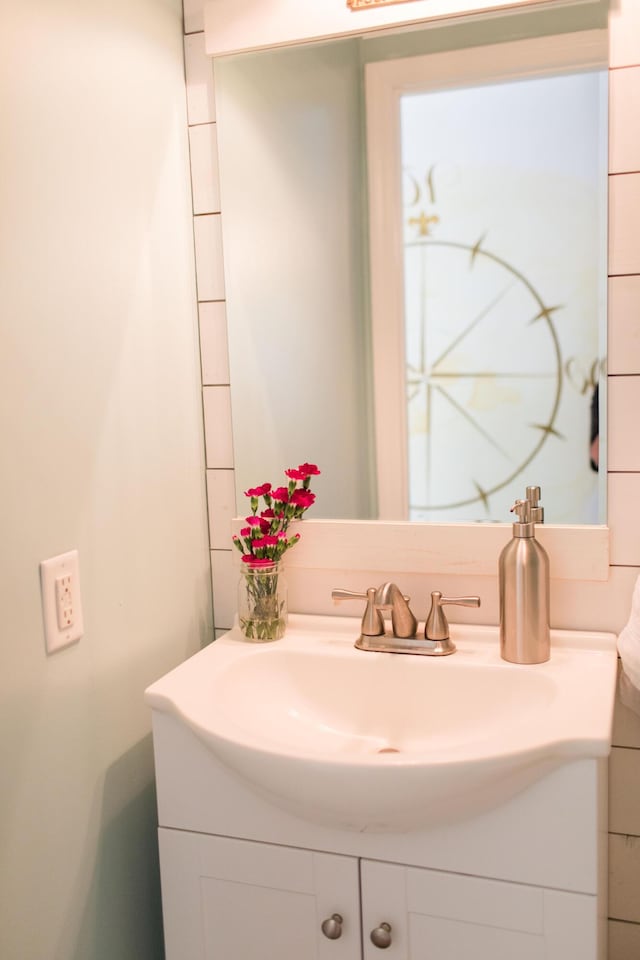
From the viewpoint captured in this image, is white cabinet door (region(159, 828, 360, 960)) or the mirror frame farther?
the mirror frame

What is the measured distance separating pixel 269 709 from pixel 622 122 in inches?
41.2

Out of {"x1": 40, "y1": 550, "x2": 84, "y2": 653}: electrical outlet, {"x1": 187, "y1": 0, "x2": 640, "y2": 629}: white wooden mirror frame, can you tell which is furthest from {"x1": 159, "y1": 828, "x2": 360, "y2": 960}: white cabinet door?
{"x1": 187, "y1": 0, "x2": 640, "y2": 629}: white wooden mirror frame

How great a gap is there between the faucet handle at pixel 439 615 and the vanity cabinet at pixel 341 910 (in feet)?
1.18

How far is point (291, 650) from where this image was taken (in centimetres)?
142

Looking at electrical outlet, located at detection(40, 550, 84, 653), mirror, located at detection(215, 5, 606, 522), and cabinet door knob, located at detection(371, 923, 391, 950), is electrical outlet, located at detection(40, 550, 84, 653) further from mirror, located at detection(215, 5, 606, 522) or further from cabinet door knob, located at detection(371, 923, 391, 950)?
cabinet door knob, located at detection(371, 923, 391, 950)

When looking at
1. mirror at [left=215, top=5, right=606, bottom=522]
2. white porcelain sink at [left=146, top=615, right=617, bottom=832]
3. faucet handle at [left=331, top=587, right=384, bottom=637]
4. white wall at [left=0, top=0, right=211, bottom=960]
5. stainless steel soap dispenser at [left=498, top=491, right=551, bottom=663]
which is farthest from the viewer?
mirror at [left=215, top=5, right=606, bottom=522]

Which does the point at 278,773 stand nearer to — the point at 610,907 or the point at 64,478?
the point at 64,478

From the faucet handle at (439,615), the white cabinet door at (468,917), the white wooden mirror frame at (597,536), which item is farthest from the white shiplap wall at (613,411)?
the white cabinet door at (468,917)

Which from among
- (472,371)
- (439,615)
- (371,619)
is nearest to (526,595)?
(439,615)

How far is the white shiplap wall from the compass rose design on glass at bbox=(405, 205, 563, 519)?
119 millimetres

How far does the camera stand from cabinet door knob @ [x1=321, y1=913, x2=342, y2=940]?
117cm

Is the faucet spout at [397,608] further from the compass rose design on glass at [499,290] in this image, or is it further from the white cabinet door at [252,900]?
the white cabinet door at [252,900]

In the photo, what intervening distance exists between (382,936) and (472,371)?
2.84 ft

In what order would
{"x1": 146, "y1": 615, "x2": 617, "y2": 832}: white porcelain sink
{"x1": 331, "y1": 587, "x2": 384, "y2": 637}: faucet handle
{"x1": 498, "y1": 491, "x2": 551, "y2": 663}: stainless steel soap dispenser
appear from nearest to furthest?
{"x1": 146, "y1": 615, "x2": 617, "y2": 832}: white porcelain sink < {"x1": 498, "y1": 491, "x2": 551, "y2": 663}: stainless steel soap dispenser < {"x1": 331, "y1": 587, "x2": 384, "y2": 637}: faucet handle
